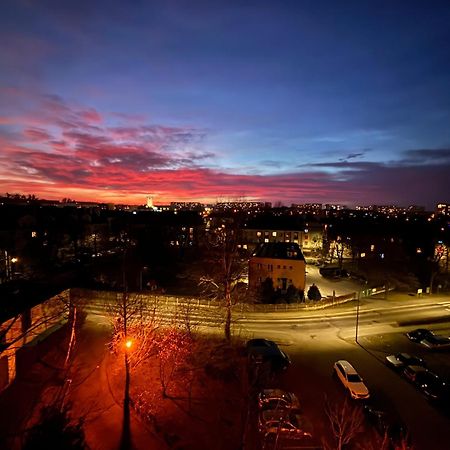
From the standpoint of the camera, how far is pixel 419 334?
23.9 meters

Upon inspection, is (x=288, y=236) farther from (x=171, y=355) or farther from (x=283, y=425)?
(x=283, y=425)

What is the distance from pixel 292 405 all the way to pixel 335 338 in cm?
986

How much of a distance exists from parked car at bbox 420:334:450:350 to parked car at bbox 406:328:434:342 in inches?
10.8

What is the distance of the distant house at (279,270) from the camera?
34.0m

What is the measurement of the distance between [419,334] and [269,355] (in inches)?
484

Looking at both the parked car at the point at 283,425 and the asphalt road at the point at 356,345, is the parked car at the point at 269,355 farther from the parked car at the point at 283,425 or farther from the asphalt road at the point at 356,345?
the parked car at the point at 283,425

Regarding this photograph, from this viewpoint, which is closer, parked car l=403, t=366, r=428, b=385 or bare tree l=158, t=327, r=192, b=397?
bare tree l=158, t=327, r=192, b=397

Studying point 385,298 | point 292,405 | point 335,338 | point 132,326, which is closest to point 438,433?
point 292,405

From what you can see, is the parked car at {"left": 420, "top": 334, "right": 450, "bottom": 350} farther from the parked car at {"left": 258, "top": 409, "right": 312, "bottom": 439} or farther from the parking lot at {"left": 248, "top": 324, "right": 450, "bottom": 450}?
the parked car at {"left": 258, "top": 409, "right": 312, "bottom": 439}

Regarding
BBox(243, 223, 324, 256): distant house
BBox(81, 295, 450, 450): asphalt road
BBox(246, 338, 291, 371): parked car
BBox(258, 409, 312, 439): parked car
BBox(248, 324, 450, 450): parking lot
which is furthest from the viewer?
BBox(243, 223, 324, 256): distant house

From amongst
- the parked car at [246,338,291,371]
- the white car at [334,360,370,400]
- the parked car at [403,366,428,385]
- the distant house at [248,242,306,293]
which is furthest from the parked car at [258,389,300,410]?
the distant house at [248,242,306,293]

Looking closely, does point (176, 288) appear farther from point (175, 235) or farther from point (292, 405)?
point (175, 235)

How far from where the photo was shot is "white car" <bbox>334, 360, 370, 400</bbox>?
1605cm

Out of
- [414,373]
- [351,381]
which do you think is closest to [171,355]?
[351,381]
